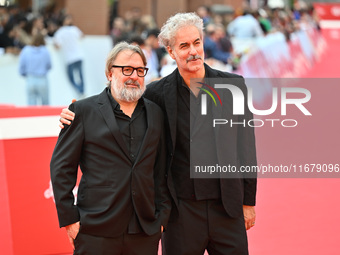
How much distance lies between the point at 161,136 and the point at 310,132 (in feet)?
25.9

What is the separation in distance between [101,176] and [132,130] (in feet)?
1.18

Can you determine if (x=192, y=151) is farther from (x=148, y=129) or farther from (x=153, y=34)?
(x=153, y=34)

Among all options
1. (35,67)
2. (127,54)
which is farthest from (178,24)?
(35,67)

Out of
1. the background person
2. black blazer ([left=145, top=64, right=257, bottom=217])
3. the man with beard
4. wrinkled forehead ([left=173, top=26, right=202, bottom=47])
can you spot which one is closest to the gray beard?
the man with beard

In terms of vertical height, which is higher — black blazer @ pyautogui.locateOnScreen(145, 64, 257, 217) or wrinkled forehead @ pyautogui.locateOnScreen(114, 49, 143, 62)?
wrinkled forehead @ pyautogui.locateOnScreen(114, 49, 143, 62)

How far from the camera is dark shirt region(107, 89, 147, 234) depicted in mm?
3799

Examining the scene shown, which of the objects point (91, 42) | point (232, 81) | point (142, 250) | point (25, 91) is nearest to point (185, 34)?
point (232, 81)

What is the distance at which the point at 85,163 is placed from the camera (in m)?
3.83

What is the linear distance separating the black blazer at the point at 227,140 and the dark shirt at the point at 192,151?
0.18ft

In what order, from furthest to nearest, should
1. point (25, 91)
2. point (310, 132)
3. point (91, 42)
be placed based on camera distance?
point (91, 42), point (25, 91), point (310, 132)

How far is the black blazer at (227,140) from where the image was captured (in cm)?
401

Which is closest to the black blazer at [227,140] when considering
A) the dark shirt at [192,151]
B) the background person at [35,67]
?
the dark shirt at [192,151]

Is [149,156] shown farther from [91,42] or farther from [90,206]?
[91,42]

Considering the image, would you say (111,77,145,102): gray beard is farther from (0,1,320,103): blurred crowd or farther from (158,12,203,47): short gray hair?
(0,1,320,103): blurred crowd
